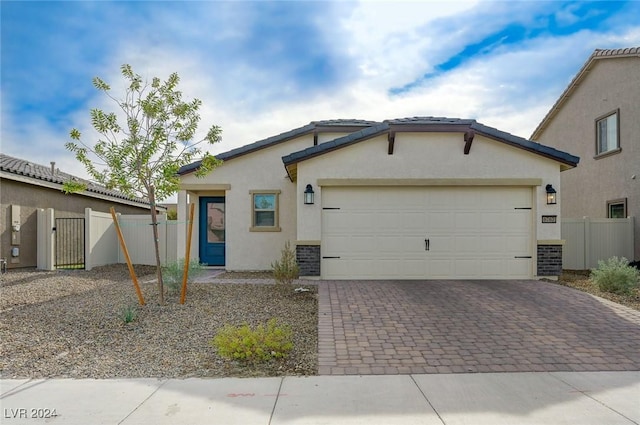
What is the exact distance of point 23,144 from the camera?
13594mm

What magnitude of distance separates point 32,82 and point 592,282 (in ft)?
49.3

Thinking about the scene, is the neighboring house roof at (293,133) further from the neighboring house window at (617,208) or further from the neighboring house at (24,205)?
the neighboring house window at (617,208)

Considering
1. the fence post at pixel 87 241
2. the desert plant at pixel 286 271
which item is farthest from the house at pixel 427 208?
the fence post at pixel 87 241

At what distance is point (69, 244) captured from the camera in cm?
1423

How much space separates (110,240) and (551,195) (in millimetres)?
14151

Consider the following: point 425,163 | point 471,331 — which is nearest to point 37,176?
point 425,163

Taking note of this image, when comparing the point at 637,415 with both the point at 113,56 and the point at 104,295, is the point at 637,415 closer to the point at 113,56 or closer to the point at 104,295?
the point at 104,295

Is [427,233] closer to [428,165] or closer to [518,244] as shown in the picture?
[428,165]

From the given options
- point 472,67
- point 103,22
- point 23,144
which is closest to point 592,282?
point 472,67

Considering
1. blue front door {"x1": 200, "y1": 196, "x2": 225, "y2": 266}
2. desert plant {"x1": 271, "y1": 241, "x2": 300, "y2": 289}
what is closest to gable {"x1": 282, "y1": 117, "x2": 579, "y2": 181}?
desert plant {"x1": 271, "y1": 241, "x2": 300, "y2": 289}

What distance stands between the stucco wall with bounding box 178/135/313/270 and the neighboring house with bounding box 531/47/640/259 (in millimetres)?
11456

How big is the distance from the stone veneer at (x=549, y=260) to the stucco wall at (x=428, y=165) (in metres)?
0.30

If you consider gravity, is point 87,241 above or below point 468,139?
below

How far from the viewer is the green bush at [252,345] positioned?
194 inches
